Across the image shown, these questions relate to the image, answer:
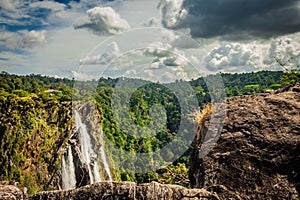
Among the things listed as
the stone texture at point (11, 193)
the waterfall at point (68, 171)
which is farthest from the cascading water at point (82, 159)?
the stone texture at point (11, 193)

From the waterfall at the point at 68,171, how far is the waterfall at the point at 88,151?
1129 millimetres

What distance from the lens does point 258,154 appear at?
11.8ft

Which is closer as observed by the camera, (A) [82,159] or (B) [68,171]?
(B) [68,171]

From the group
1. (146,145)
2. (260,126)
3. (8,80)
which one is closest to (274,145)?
(260,126)

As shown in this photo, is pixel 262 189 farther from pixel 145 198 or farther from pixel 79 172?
pixel 79 172

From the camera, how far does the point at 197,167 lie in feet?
14.0

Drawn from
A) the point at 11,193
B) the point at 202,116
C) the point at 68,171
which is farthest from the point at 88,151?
the point at 11,193

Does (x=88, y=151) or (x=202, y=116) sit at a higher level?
(x=202, y=116)

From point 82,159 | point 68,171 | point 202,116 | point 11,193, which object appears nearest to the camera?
point 11,193

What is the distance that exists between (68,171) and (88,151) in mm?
2889

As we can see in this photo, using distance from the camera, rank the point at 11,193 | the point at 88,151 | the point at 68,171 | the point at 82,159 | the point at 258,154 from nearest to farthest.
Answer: the point at 11,193 < the point at 258,154 < the point at 68,171 < the point at 82,159 < the point at 88,151

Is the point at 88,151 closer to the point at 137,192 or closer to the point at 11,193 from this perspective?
the point at 11,193

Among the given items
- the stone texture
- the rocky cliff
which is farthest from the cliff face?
the stone texture

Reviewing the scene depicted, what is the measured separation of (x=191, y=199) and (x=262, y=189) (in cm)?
86
